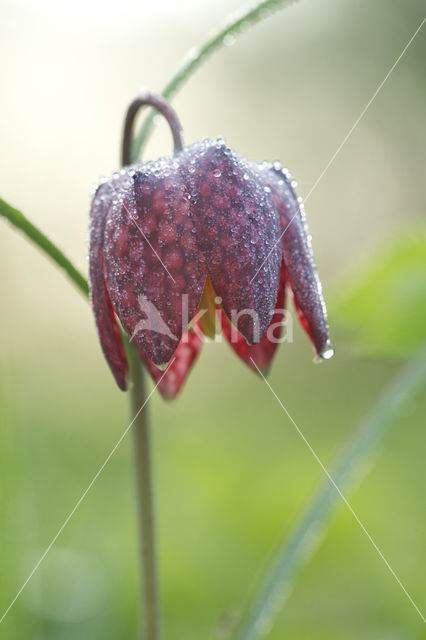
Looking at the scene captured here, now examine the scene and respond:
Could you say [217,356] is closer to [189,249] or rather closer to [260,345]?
[260,345]

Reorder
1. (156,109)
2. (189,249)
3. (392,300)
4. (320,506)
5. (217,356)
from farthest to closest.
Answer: (217,356)
(392,300)
(320,506)
(156,109)
(189,249)

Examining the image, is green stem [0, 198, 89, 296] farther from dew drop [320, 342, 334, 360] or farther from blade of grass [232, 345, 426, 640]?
blade of grass [232, 345, 426, 640]

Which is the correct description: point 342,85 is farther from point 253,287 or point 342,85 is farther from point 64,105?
point 253,287

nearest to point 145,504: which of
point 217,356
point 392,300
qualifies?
point 392,300

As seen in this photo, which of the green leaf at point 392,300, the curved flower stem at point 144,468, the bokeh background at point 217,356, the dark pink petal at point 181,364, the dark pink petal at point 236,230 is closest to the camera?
the dark pink petal at point 236,230

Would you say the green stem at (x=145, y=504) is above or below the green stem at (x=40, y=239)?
below

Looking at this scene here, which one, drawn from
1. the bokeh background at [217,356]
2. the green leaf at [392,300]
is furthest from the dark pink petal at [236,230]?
the green leaf at [392,300]

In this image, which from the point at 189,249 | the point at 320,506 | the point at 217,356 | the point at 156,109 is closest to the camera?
the point at 189,249

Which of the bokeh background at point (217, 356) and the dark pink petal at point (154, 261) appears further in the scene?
the bokeh background at point (217, 356)

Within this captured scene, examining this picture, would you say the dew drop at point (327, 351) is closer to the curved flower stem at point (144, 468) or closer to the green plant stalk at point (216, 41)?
the curved flower stem at point (144, 468)
